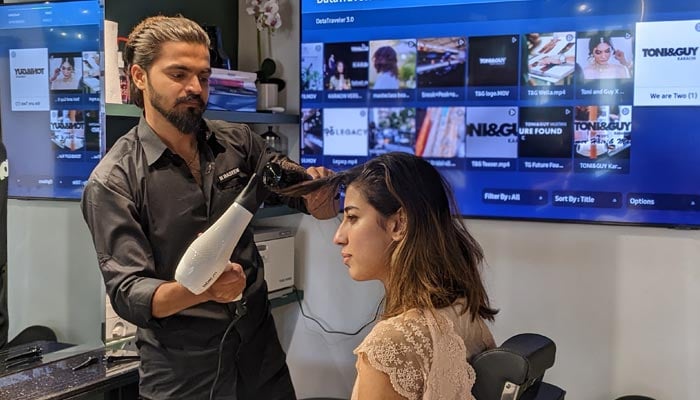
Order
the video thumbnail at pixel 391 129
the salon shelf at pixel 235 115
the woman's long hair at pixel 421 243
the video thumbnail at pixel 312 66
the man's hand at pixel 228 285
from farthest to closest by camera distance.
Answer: the video thumbnail at pixel 312 66 → the video thumbnail at pixel 391 129 → the salon shelf at pixel 235 115 → the man's hand at pixel 228 285 → the woman's long hair at pixel 421 243

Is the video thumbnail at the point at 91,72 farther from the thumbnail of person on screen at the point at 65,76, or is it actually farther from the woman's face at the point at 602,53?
the woman's face at the point at 602,53

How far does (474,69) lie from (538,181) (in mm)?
503

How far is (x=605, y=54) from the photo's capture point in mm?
2469

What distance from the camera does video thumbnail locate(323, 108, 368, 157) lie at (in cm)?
288

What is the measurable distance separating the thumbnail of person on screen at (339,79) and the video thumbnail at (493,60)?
53cm

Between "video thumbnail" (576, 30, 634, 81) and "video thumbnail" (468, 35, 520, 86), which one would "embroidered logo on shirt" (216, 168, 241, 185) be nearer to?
"video thumbnail" (468, 35, 520, 86)

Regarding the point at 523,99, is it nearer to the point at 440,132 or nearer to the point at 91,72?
the point at 440,132

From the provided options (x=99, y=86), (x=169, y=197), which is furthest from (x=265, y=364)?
(x=99, y=86)

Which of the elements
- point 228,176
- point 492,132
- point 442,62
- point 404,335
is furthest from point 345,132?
point 404,335

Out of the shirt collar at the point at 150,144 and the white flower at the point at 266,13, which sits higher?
the white flower at the point at 266,13

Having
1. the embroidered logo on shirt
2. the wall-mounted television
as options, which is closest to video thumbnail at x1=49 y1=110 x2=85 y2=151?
the wall-mounted television

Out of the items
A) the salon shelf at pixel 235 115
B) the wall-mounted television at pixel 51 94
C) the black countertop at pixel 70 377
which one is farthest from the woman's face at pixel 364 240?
the wall-mounted television at pixel 51 94

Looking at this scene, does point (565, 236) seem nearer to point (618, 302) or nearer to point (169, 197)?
point (618, 302)

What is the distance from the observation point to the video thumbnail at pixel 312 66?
2928 mm
